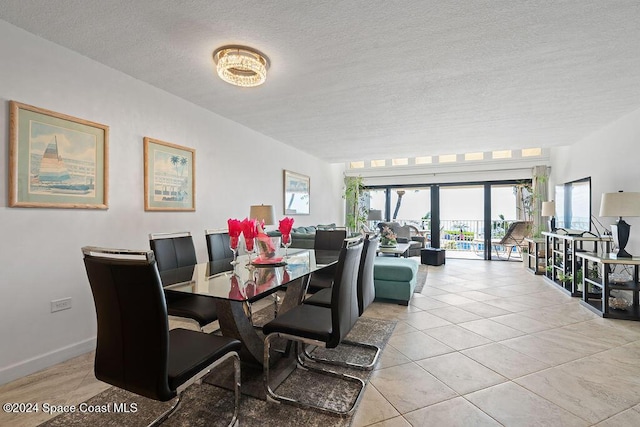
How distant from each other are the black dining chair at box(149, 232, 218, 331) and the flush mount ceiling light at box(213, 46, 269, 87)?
143cm

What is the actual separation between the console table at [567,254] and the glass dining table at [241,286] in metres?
3.67

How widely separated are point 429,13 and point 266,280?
2.01 meters

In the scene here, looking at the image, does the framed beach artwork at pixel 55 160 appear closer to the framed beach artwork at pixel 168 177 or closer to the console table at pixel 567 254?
the framed beach artwork at pixel 168 177

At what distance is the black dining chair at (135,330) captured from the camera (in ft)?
3.81

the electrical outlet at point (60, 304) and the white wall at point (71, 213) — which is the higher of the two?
the white wall at point (71, 213)

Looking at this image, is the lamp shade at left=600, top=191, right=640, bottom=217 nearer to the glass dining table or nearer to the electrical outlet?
the glass dining table

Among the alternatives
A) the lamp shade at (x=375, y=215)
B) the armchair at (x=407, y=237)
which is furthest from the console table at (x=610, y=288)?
the lamp shade at (x=375, y=215)

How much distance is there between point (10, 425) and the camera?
1.58m

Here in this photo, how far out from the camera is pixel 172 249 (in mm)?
2502

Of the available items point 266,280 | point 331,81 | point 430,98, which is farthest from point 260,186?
point 266,280

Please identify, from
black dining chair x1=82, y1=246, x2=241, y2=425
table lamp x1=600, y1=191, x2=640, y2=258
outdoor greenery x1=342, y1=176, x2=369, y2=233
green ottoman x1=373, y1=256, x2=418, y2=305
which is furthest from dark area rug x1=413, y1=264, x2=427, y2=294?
black dining chair x1=82, y1=246, x2=241, y2=425

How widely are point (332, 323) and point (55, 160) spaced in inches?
96.2

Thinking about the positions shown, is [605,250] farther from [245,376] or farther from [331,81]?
[245,376]

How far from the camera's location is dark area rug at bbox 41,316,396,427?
162 centimetres
